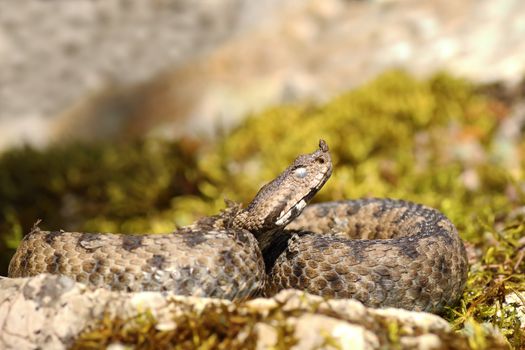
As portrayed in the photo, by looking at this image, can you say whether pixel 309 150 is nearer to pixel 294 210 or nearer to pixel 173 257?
pixel 294 210

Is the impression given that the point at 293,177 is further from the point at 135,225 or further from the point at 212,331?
the point at 135,225

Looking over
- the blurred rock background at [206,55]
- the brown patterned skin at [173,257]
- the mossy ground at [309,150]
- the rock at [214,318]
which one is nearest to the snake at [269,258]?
the brown patterned skin at [173,257]

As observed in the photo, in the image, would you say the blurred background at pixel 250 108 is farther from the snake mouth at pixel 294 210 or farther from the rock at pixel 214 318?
the rock at pixel 214 318

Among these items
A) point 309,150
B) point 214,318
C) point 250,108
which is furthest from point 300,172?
point 250,108

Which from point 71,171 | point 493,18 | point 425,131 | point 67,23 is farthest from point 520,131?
point 67,23

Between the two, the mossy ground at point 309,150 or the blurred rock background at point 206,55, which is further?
the blurred rock background at point 206,55

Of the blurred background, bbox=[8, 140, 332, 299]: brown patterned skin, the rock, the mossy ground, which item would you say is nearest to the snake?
bbox=[8, 140, 332, 299]: brown patterned skin

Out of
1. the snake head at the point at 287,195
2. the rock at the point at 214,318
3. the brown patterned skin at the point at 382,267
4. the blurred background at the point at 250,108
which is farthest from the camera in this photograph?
the blurred background at the point at 250,108
